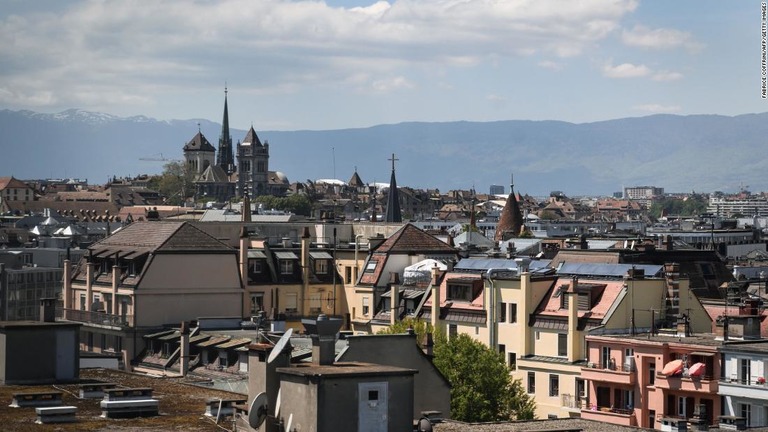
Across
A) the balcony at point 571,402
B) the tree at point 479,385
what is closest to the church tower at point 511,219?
the balcony at point 571,402

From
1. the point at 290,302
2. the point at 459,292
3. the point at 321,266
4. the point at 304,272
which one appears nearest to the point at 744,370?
the point at 459,292

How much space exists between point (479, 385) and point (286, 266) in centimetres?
2398

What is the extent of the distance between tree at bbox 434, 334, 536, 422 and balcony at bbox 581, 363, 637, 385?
232cm

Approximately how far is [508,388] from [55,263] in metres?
58.3

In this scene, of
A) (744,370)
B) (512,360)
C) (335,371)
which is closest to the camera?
(335,371)

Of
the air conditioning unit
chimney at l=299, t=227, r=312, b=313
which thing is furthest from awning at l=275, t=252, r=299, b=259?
the air conditioning unit

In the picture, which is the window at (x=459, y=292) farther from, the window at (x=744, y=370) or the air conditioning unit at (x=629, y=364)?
the window at (x=744, y=370)

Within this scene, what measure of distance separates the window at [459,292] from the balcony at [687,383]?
16.2 metres

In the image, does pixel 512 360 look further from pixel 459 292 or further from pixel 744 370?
pixel 744 370

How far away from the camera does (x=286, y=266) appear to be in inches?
3076

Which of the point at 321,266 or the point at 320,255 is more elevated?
the point at 320,255

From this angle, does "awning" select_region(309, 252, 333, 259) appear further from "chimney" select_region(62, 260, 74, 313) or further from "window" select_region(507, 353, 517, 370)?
"window" select_region(507, 353, 517, 370)

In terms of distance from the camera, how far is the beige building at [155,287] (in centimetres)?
6869

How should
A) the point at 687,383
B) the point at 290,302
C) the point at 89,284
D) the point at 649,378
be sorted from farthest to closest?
the point at 290,302, the point at 89,284, the point at 649,378, the point at 687,383
